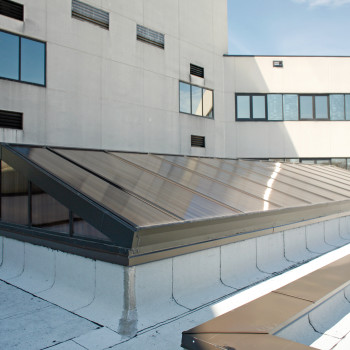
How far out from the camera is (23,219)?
22.8 feet

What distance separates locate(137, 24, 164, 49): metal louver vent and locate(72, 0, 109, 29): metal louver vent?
1.83 m

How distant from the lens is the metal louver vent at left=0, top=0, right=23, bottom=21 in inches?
451

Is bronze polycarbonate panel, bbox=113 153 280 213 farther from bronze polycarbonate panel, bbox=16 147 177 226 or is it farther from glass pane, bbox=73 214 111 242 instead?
glass pane, bbox=73 214 111 242

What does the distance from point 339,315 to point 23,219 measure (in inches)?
238

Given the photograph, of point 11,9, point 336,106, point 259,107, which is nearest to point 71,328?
point 11,9

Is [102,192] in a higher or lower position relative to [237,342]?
higher

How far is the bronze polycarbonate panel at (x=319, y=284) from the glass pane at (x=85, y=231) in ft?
9.03

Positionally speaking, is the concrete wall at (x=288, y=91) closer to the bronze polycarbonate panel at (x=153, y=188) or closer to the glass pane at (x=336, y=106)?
the glass pane at (x=336, y=106)

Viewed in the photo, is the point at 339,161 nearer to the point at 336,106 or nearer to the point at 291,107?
the point at 336,106

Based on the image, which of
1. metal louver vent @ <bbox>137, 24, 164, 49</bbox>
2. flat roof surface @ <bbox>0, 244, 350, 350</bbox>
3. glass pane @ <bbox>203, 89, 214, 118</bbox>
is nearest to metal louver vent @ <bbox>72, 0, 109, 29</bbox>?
metal louver vent @ <bbox>137, 24, 164, 49</bbox>

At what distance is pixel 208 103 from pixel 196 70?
2004mm

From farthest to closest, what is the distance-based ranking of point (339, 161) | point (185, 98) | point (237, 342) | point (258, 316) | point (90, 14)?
point (339, 161) < point (185, 98) < point (90, 14) < point (258, 316) < point (237, 342)

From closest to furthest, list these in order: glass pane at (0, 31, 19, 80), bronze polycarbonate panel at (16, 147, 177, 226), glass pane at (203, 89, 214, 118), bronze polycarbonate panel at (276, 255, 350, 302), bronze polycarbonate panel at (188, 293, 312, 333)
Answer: bronze polycarbonate panel at (188, 293, 312, 333) → bronze polycarbonate panel at (276, 255, 350, 302) → bronze polycarbonate panel at (16, 147, 177, 226) → glass pane at (0, 31, 19, 80) → glass pane at (203, 89, 214, 118)

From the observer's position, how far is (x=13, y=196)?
7426mm
